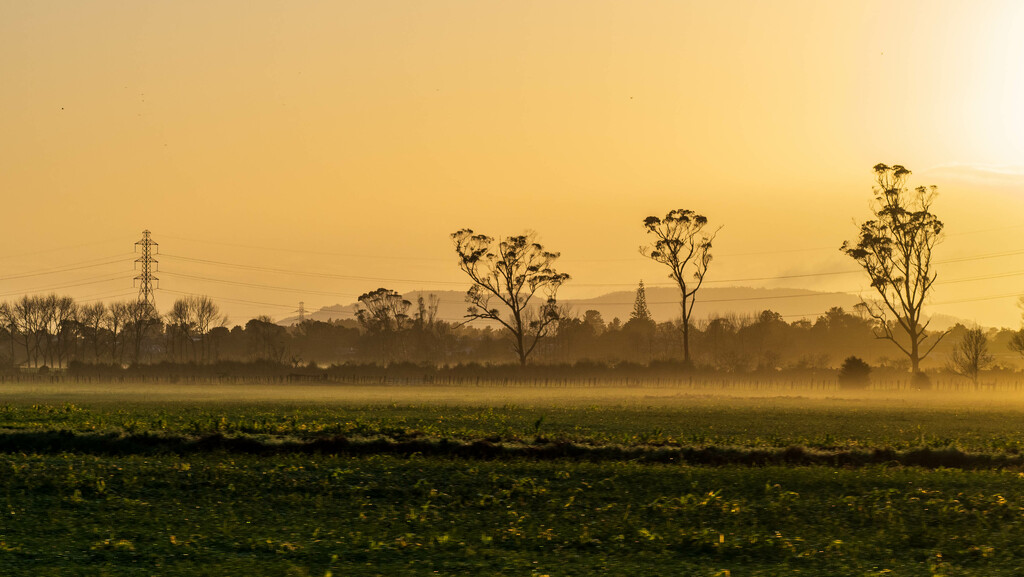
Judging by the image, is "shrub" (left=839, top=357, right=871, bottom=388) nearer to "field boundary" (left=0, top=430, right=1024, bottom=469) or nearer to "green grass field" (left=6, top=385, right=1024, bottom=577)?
"green grass field" (left=6, top=385, right=1024, bottom=577)

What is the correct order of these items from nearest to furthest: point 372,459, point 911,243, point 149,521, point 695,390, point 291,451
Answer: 1. point 149,521
2. point 372,459
3. point 291,451
4. point 695,390
5. point 911,243

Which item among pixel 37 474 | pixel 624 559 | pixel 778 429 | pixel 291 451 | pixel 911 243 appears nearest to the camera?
pixel 624 559

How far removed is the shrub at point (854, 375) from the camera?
104m

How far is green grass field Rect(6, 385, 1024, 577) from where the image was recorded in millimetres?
18953

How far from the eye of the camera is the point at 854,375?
105188mm

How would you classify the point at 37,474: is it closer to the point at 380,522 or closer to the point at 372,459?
the point at 372,459

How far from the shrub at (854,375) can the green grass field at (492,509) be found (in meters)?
70.4

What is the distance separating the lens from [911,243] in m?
114

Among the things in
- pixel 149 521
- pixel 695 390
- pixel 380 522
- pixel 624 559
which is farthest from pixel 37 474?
pixel 695 390

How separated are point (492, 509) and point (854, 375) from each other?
89434mm

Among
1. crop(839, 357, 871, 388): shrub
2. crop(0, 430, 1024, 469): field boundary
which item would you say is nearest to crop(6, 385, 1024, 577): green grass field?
→ crop(0, 430, 1024, 469): field boundary

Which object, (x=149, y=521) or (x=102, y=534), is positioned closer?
(x=102, y=534)

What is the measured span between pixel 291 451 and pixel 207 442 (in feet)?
10.6

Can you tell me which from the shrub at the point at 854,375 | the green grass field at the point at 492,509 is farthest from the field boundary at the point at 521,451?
the shrub at the point at 854,375
